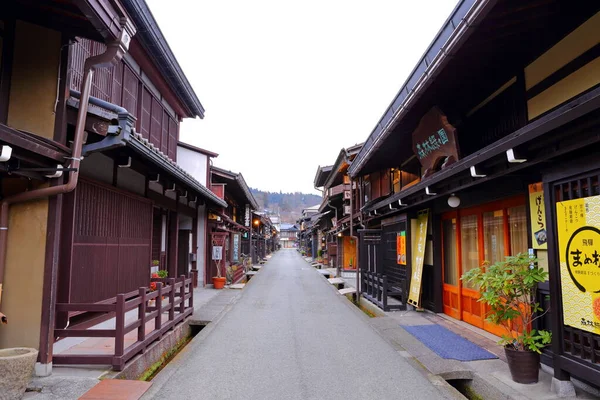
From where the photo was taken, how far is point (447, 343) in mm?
7551

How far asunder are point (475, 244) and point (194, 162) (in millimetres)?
12866

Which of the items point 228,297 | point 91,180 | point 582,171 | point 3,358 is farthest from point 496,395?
point 228,297

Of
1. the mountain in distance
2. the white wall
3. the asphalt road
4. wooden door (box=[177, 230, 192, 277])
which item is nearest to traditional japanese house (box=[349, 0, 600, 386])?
the asphalt road

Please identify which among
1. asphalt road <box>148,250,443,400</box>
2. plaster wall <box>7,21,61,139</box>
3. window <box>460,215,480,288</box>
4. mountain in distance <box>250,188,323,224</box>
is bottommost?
asphalt road <box>148,250,443,400</box>

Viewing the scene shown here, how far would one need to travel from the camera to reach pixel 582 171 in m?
4.42

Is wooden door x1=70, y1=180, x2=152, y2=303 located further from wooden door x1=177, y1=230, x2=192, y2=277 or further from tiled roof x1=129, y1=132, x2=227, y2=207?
wooden door x1=177, y1=230, x2=192, y2=277

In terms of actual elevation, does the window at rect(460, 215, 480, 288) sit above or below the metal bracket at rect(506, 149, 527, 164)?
below

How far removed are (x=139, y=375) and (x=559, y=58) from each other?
8070 millimetres

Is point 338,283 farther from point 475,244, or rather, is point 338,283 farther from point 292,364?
point 292,364

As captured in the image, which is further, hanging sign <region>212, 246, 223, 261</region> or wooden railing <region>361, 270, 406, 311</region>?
hanging sign <region>212, 246, 223, 261</region>

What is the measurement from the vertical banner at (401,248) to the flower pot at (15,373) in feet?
32.7

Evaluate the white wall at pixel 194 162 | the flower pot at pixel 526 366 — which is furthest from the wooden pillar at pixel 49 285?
the white wall at pixel 194 162

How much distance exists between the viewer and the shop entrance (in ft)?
24.6

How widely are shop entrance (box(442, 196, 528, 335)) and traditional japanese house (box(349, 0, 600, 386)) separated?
0.09ft
